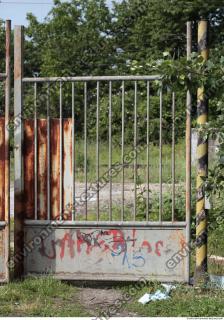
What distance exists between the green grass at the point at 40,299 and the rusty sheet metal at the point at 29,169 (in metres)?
0.75

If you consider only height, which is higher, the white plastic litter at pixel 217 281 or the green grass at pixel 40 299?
the white plastic litter at pixel 217 281

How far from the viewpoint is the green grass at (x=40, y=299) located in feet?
17.9

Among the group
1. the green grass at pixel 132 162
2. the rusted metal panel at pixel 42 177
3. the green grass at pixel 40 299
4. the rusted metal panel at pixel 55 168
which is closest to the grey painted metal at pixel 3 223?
Result: the rusted metal panel at pixel 42 177

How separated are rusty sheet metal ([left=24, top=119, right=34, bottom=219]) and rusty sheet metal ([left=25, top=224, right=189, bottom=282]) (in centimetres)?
23

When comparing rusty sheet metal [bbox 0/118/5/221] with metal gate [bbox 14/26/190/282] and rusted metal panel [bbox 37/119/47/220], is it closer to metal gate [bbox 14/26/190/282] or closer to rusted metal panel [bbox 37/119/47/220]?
metal gate [bbox 14/26/190/282]

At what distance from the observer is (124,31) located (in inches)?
1453

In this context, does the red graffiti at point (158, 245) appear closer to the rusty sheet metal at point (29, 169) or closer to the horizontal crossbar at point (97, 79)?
the rusty sheet metal at point (29, 169)

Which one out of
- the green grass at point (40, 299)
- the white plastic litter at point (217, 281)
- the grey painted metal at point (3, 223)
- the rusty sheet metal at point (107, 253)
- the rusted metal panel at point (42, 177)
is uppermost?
the rusted metal panel at point (42, 177)

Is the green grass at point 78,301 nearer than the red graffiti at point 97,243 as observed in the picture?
Yes

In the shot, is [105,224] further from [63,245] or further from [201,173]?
[201,173]

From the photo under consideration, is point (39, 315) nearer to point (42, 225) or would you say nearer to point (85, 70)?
A: point (42, 225)

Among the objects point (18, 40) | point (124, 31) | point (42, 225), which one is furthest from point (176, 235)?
point (124, 31)

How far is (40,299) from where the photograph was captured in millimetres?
5828

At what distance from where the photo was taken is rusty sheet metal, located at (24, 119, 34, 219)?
6.43 metres
